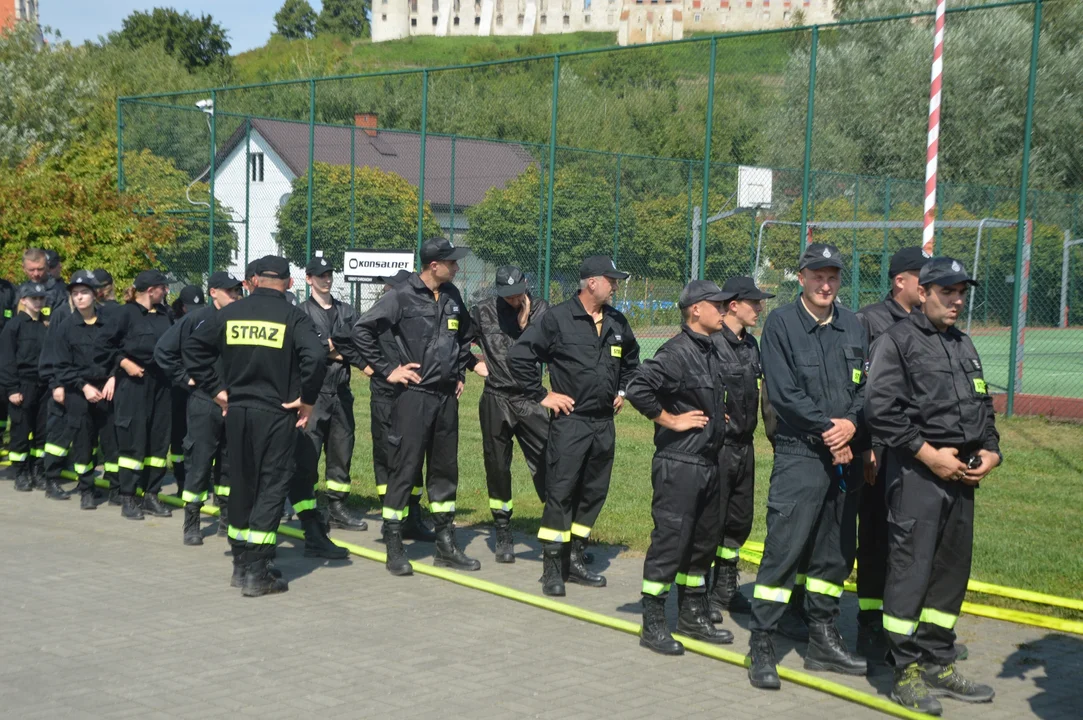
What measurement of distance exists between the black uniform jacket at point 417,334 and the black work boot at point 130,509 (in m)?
3.23

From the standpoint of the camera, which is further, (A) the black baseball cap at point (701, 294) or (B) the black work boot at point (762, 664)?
(A) the black baseball cap at point (701, 294)

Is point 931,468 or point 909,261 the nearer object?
point 931,468

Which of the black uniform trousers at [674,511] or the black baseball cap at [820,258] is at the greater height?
the black baseball cap at [820,258]

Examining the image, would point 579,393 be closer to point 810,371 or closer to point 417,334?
point 417,334

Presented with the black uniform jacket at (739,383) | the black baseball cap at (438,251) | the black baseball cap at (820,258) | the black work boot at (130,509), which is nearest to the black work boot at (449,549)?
the black baseball cap at (438,251)

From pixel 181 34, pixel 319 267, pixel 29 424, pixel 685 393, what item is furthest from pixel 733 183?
pixel 181 34

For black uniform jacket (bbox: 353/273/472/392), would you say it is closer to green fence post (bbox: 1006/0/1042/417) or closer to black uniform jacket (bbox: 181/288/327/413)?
black uniform jacket (bbox: 181/288/327/413)

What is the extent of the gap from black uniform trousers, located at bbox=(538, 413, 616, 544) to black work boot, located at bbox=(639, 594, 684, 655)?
1369mm

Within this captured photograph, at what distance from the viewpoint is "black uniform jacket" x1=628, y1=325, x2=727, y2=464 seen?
6.93 m

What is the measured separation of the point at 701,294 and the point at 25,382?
8.39 meters

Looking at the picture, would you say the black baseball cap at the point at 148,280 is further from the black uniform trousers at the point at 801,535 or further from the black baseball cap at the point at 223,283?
the black uniform trousers at the point at 801,535

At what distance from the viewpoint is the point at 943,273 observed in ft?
20.2

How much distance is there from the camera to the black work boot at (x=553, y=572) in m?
8.23

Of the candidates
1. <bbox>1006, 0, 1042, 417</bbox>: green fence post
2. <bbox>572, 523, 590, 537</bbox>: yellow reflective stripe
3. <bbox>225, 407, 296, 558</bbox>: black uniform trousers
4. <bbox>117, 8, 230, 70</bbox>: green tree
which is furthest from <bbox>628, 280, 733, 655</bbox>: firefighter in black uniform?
<bbox>117, 8, 230, 70</bbox>: green tree
